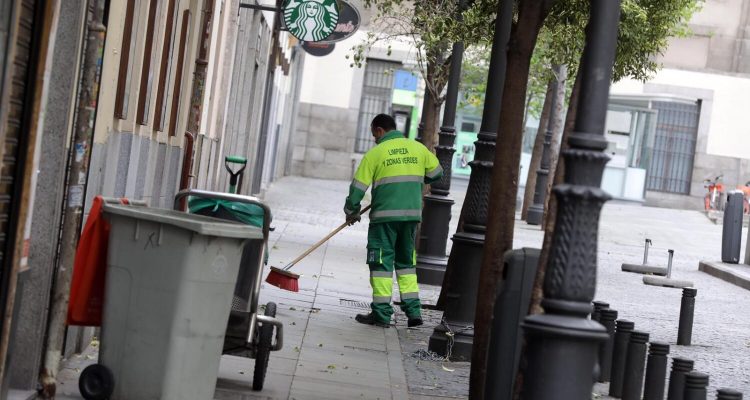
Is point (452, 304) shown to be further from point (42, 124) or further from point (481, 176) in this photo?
point (42, 124)

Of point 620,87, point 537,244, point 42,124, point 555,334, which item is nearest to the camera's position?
point 555,334

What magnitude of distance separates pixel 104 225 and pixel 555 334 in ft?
7.67

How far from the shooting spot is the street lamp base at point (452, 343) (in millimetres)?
10625

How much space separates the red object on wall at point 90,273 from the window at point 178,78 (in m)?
5.93

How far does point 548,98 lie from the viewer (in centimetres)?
3481

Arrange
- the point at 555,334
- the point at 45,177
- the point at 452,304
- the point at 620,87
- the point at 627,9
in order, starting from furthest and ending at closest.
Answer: the point at 620,87 < the point at 627,9 < the point at 452,304 < the point at 45,177 < the point at 555,334

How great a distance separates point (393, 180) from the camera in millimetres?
12211

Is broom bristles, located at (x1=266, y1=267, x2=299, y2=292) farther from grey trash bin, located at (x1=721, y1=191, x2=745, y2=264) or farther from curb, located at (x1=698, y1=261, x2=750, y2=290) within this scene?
grey trash bin, located at (x1=721, y1=191, x2=745, y2=264)

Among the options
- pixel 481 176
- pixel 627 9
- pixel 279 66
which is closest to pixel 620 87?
pixel 279 66

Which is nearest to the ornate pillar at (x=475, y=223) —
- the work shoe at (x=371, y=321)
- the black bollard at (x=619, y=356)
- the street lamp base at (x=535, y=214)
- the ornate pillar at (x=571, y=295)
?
the work shoe at (x=371, y=321)

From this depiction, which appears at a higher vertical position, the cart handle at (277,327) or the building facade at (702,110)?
the building facade at (702,110)

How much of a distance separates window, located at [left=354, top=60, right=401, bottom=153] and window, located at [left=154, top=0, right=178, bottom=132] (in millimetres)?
37290

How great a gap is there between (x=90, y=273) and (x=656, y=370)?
3826 mm

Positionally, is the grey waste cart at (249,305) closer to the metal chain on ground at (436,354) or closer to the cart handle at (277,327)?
the cart handle at (277,327)
